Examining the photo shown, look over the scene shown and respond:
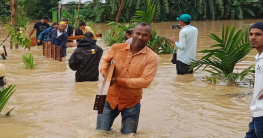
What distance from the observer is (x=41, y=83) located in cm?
874

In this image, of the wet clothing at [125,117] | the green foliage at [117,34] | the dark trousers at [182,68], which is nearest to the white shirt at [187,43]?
the dark trousers at [182,68]

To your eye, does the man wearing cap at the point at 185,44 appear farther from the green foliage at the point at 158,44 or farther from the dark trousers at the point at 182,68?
the green foliage at the point at 158,44

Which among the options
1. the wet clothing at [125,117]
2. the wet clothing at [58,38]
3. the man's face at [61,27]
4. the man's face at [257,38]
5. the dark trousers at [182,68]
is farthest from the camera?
A: the wet clothing at [58,38]

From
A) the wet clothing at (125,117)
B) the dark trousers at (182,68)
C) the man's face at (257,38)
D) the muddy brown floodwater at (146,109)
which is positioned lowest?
the muddy brown floodwater at (146,109)

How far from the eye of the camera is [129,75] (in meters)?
4.59

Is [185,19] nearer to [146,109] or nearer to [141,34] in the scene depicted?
[146,109]

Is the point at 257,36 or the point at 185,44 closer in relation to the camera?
the point at 257,36

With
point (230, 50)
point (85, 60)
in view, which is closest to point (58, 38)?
point (85, 60)

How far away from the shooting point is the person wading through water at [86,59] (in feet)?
27.3

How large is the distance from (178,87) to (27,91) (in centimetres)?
297

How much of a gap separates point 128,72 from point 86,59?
3.89m

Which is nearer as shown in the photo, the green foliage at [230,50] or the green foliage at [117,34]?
the green foliage at [230,50]

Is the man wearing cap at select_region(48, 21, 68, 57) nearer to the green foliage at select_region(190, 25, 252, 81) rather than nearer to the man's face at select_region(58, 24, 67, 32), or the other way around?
the man's face at select_region(58, 24, 67, 32)

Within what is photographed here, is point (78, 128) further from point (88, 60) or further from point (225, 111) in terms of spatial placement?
point (88, 60)
